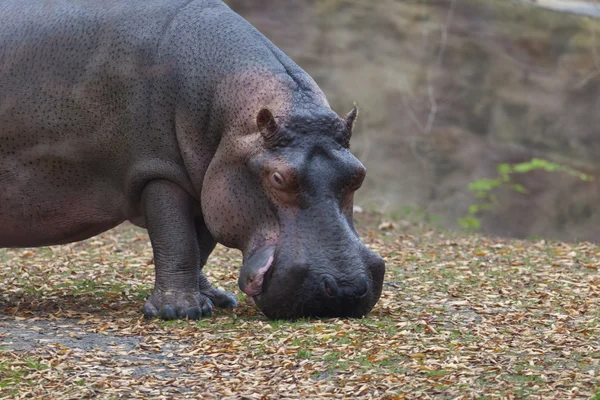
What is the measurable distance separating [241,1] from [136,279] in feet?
26.5

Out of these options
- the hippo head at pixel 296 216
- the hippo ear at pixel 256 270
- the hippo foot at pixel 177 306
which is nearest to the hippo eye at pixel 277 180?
the hippo head at pixel 296 216

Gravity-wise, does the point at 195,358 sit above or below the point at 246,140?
below

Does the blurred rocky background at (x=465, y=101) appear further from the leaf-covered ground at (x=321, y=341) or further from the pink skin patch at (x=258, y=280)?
the pink skin patch at (x=258, y=280)

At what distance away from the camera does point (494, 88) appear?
1625 centimetres

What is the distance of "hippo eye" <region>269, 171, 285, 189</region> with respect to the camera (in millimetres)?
6586

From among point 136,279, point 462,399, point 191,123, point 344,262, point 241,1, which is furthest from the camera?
point 241,1

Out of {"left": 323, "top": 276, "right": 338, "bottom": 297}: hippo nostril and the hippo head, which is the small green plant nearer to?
the hippo head

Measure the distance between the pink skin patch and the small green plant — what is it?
A: 921 centimetres

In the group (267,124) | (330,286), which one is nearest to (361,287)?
(330,286)

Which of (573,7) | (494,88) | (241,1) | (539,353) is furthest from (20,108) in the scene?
(573,7)

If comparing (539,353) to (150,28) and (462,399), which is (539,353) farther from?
(150,28)

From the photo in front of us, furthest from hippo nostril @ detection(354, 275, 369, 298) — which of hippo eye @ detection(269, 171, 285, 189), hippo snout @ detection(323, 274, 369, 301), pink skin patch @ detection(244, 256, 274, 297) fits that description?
hippo eye @ detection(269, 171, 285, 189)

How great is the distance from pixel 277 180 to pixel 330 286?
755 mm

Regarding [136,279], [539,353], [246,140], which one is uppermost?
[246,140]
